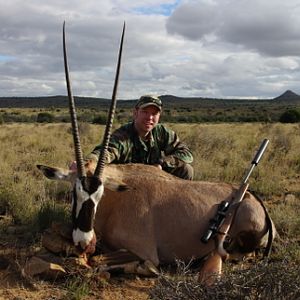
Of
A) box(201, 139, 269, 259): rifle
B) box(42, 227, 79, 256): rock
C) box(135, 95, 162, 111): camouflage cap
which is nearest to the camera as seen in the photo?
box(42, 227, 79, 256): rock

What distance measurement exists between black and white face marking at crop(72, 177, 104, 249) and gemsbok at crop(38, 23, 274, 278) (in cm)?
23

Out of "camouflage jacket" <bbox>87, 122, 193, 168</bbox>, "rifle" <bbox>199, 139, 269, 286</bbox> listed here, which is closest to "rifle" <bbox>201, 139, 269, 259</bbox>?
"rifle" <bbox>199, 139, 269, 286</bbox>

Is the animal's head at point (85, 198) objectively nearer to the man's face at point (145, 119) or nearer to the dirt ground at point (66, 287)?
the dirt ground at point (66, 287)

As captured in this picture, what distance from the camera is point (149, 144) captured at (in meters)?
7.52

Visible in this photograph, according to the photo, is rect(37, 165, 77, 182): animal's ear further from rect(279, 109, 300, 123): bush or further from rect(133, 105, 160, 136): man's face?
rect(279, 109, 300, 123): bush

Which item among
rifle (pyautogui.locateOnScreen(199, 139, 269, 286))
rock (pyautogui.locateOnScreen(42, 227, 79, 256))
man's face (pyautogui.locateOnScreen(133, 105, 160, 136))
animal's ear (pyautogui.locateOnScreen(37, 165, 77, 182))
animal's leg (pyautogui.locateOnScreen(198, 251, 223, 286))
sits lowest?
animal's leg (pyautogui.locateOnScreen(198, 251, 223, 286))

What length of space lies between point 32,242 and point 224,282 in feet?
10.8

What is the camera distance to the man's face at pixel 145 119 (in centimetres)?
717

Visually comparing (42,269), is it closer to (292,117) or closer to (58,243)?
(58,243)

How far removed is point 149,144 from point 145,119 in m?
0.50

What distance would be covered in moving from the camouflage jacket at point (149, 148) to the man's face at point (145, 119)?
134 millimetres

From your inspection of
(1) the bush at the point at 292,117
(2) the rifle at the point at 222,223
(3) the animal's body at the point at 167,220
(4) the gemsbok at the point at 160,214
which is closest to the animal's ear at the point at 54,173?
(4) the gemsbok at the point at 160,214

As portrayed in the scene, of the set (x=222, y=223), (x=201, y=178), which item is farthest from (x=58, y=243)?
(x=201, y=178)

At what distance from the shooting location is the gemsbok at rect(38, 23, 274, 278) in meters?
5.39
